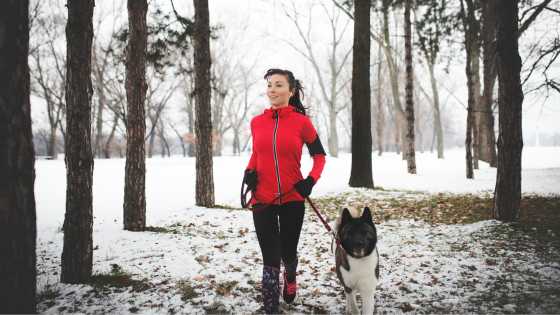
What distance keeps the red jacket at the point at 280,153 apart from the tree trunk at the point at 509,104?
4497mm

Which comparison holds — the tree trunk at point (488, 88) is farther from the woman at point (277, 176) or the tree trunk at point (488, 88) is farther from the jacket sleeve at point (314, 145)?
the woman at point (277, 176)

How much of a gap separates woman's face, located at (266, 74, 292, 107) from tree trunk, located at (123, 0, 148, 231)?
4.12 meters

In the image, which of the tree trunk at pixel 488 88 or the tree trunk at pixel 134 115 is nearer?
the tree trunk at pixel 134 115

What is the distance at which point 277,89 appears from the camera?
134 inches

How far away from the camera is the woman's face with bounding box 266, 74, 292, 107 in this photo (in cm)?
339

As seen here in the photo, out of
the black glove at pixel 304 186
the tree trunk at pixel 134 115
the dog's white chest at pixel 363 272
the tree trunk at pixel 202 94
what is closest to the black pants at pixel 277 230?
the black glove at pixel 304 186

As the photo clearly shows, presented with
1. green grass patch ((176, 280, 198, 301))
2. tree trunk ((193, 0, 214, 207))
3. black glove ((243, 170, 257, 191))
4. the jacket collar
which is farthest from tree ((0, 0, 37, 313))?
tree trunk ((193, 0, 214, 207))

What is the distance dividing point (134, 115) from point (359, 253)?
523cm

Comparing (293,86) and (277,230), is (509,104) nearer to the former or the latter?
(293,86)

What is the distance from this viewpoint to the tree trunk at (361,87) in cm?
1070

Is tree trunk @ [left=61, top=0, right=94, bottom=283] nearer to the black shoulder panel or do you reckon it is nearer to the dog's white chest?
the black shoulder panel

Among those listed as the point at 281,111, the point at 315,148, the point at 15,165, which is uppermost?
the point at 281,111

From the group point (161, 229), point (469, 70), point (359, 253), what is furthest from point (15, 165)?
point (469, 70)

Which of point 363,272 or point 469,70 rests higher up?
point 469,70
